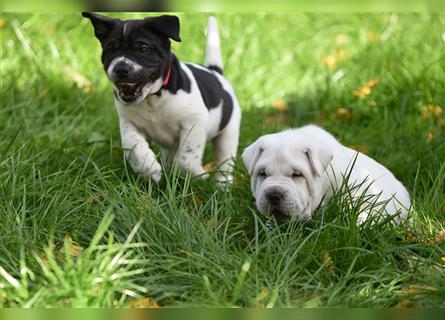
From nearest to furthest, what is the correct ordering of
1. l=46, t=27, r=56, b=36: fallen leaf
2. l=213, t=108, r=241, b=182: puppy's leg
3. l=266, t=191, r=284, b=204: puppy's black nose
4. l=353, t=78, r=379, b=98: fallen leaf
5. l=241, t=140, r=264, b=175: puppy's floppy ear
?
l=266, t=191, r=284, b=204: puppy's black nose → l=241, t=140, r=264, b=175: puppy's floppy ear → l=213, t=108, r=241, b=182: puppy's leg → l=353, t=78, r=379, b=98: fallen leaf → l=46, t=27, r=56, b=36: fallen leaf

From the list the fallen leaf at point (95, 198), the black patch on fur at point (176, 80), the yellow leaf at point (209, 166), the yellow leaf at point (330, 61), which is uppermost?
the black patch on fur at point (176, 80)

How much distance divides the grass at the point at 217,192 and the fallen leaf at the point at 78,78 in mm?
17

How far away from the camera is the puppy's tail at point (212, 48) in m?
6.40

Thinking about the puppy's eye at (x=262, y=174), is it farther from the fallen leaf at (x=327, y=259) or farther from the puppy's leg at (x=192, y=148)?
the puppy's leg at (x=192, y=148)

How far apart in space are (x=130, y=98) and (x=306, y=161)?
1.20 metres

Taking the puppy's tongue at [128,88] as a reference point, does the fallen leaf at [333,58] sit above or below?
below

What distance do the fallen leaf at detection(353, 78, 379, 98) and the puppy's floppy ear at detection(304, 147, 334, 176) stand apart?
Result: 2929mm

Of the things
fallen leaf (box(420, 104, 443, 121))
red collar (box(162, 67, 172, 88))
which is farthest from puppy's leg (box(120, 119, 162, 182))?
fallen leaf (box(420, 104, 443, 121))

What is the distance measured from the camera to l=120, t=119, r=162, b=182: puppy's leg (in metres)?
5.25

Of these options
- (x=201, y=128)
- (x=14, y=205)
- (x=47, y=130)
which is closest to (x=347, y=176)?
(x=201, y=128)

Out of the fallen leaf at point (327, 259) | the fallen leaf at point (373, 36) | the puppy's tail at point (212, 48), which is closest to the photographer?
the fallen leaf at point (327, 259)

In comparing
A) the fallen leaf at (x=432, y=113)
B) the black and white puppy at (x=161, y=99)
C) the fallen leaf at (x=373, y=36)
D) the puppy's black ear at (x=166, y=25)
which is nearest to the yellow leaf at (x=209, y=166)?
the black and white puppy at (x=161, y=99)

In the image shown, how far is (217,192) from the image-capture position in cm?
493

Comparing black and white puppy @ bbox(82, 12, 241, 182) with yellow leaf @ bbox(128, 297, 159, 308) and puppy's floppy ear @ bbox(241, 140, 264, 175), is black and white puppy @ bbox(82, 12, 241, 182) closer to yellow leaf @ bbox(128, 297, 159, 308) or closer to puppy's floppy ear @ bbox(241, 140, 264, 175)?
puppy's floppy ear @ bbox(241, 140, 264, 175)
